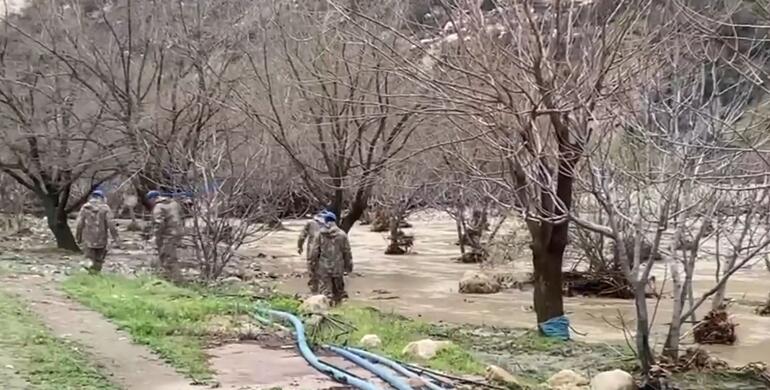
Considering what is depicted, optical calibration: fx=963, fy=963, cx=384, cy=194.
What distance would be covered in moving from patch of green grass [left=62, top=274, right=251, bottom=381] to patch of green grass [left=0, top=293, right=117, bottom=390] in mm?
748

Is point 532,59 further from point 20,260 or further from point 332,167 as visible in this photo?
point 20,260

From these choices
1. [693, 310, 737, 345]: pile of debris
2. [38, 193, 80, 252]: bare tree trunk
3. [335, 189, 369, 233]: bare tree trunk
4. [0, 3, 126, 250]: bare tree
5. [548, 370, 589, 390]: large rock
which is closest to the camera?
[548, 370, 589, 390]: large rock

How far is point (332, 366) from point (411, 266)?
20.3 m

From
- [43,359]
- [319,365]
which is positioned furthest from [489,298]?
[43,359]

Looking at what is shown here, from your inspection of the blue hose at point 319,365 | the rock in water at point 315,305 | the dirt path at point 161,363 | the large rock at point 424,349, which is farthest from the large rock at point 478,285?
the dirt path at point 161,363

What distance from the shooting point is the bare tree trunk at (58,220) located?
24.5 m

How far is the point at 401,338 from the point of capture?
1083 centimetres

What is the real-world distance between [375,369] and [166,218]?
9.53 metres

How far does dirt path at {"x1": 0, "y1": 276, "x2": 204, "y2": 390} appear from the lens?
739 centimetres

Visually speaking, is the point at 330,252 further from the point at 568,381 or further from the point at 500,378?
the point at 500,378

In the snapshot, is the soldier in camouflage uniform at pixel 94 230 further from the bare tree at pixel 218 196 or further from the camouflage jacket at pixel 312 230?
the camouflage jacket at pixel 312 230

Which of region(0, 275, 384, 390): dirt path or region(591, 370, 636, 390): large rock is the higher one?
region(0, 275, 384, 390): dirt path

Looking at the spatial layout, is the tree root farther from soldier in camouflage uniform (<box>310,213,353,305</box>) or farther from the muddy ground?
soldier in camouflage uniform (<box>310,213,353,305</box>)

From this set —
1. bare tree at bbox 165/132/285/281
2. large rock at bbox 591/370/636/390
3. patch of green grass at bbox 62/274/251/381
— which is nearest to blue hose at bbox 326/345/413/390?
patch of green grass at bbox 62/274/251/381
